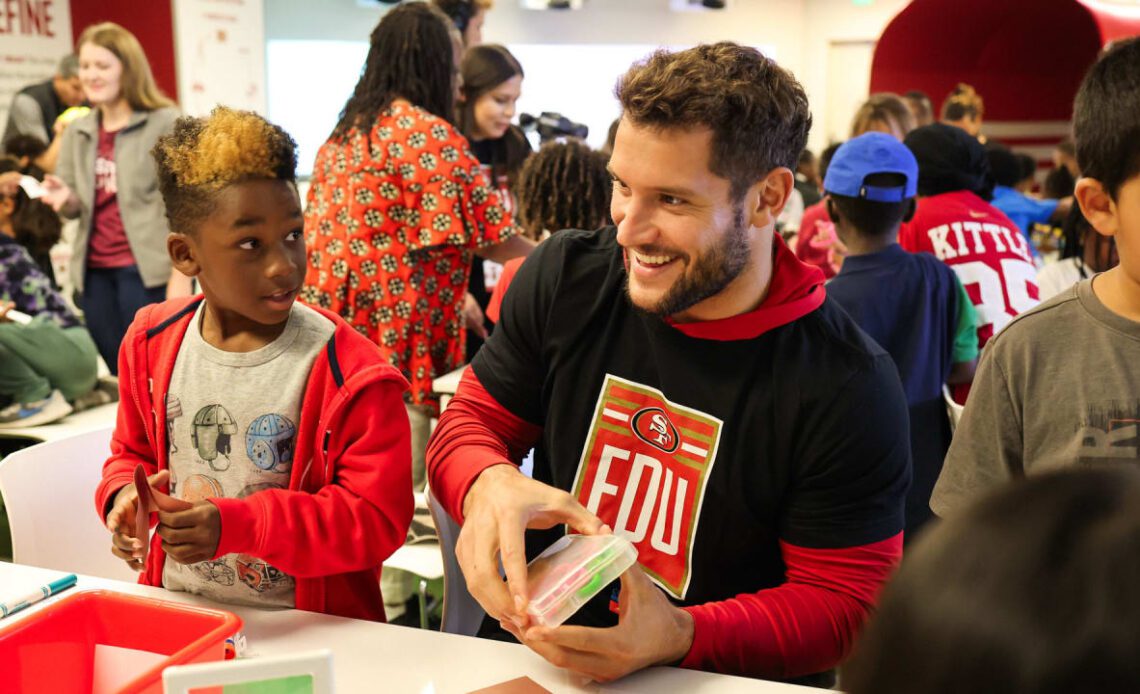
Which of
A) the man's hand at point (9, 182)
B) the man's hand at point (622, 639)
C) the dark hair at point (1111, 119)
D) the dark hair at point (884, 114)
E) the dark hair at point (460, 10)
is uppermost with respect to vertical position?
the dark hair at point (460, 10)

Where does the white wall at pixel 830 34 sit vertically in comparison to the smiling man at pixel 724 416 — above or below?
above

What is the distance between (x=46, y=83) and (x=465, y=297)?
13.0 feet

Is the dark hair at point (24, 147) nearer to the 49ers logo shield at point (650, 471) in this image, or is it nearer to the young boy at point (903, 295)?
the young boy at point (903, 295)

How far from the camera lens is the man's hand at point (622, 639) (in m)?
1.18

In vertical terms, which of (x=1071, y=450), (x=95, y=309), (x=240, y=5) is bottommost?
(x=95, y=309)

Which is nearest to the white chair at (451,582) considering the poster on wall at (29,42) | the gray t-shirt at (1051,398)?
the gray t-shirt at (1051,398)

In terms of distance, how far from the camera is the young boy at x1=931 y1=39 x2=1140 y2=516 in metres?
1.28

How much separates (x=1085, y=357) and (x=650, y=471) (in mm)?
598

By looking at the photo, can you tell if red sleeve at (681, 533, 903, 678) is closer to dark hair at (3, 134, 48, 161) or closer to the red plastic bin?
the red plastic bin

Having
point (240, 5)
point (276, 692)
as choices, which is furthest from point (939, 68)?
point (276, 692)

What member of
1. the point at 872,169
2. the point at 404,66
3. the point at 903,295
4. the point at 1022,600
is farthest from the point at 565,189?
the point at 1022,600

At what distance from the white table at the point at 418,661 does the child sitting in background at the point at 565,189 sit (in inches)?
70.1

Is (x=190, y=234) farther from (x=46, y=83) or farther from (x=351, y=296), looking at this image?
(x=46, y=83)

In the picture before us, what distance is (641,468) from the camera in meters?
1.53
